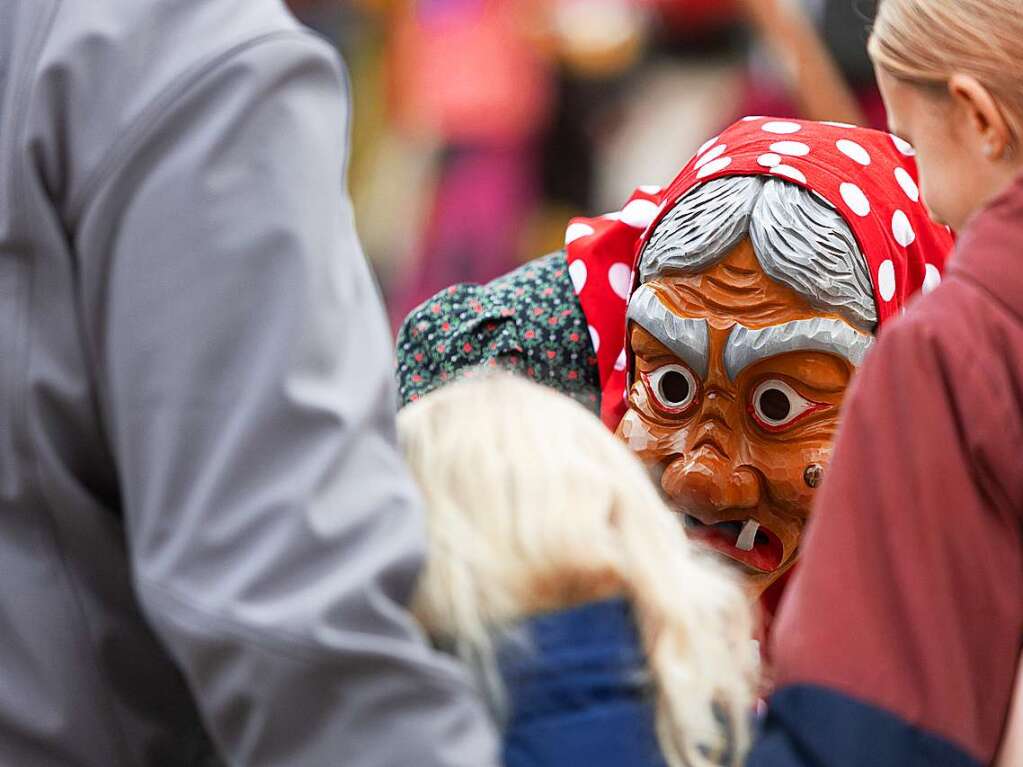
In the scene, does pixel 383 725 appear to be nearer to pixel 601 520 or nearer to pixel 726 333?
pixel 601 520

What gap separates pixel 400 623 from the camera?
0.84m

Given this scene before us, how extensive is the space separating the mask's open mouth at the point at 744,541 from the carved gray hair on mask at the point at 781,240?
0.24 meters

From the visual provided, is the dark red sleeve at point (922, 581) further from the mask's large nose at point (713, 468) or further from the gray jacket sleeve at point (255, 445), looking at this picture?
the mask's large nose at point (713, 468)

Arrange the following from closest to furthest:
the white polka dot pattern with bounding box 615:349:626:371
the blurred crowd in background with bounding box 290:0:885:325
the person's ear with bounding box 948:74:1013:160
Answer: the person's ear with bounding box 948:74:1013:160
the white polka dot pattern with bounding box 615:349:626:371
the blurred crowd in background with bounding box 290:0:885:325

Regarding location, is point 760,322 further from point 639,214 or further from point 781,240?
point 639,214

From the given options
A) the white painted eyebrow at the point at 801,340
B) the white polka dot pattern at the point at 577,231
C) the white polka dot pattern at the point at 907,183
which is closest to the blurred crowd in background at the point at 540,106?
the white polka dot pattern at the point at 577,231

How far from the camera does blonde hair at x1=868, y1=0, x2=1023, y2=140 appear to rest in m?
1.21

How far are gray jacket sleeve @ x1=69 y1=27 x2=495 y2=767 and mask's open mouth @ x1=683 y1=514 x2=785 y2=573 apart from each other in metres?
0.79

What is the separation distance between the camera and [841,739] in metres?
1.00

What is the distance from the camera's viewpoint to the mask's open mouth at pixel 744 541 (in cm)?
163

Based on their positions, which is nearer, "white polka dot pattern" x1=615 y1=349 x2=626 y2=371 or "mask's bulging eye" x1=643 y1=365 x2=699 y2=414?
"mask's bulging eye" x1=643 y1=365 x2=699 y2=414

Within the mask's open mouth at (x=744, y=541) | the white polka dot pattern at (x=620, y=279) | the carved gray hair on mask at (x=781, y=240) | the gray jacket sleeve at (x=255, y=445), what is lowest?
the mask's open mouth at (x=744, y=541)

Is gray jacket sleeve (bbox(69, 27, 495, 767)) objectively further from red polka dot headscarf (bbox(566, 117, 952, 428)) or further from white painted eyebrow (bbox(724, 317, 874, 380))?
red polka dot headscarf (bbox(566, 117, 952, 428))

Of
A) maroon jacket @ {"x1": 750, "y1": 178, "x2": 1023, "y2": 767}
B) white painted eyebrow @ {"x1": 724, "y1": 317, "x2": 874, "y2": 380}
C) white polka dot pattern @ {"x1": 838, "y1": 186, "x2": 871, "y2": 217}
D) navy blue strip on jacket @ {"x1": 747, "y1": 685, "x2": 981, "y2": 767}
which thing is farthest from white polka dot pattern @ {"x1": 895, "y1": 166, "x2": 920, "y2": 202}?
navy blue strip on jacket @ {"x1": 747, "y1": 685, "x2": 981, "y2": 767}
